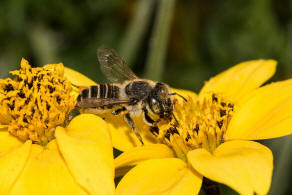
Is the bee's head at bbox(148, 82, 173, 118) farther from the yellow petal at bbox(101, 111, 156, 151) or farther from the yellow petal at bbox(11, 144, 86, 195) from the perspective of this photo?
the yellow petal at bbox(11, 144, 86, 195)

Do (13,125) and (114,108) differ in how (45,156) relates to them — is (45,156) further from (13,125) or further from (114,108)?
(114,108)

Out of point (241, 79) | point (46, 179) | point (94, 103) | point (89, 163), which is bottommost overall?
point (46, 179)

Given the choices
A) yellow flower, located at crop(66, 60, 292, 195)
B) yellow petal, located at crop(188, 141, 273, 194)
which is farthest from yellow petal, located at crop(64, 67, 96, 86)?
yellow petal, located at crop(188, 141, 273, 194)

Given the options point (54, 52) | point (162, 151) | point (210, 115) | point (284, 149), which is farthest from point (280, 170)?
point (54, 52)

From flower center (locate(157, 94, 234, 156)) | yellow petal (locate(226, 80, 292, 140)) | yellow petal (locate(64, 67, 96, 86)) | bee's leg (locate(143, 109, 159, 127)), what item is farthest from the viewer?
yellow petal (locate(64, 67, 96, 86))

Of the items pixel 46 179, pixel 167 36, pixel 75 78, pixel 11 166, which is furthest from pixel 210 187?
pixel 167 36

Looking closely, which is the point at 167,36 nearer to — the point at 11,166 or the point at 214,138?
the point at 214,138
